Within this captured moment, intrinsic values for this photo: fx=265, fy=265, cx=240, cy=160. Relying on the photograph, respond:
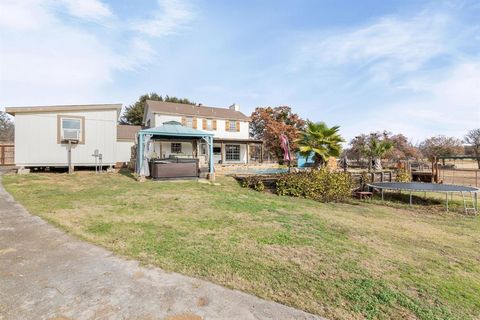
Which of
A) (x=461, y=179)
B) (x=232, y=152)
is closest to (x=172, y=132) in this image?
(x=232, y=152)

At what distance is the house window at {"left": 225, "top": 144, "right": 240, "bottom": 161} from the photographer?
27.2 metres

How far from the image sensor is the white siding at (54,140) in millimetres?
14562

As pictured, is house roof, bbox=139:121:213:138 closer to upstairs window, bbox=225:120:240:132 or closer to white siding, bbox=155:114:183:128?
white siding, bbox=155:114:183:128

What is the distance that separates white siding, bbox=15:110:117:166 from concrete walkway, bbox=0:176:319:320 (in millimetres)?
12883

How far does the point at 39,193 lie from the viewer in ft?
29.9

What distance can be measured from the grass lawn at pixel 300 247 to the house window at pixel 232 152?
59.1ft

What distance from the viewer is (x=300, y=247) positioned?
481 centimetres

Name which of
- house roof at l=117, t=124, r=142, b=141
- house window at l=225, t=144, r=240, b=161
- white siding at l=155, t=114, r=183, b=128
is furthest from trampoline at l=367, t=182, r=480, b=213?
house roof at l=117, t=124, r=142, b=141

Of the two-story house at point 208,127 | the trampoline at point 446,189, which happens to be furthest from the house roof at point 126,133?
the trampoline at point 446,189

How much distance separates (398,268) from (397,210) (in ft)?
23.1

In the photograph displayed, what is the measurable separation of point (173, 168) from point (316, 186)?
24.2ft

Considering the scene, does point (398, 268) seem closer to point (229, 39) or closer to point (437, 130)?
point (229, 39)

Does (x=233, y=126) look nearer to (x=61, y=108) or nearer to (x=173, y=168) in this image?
(x=173, y=168)

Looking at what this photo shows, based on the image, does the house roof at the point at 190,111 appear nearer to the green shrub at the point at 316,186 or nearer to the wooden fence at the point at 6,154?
the wooden fence at the point at 6,154
